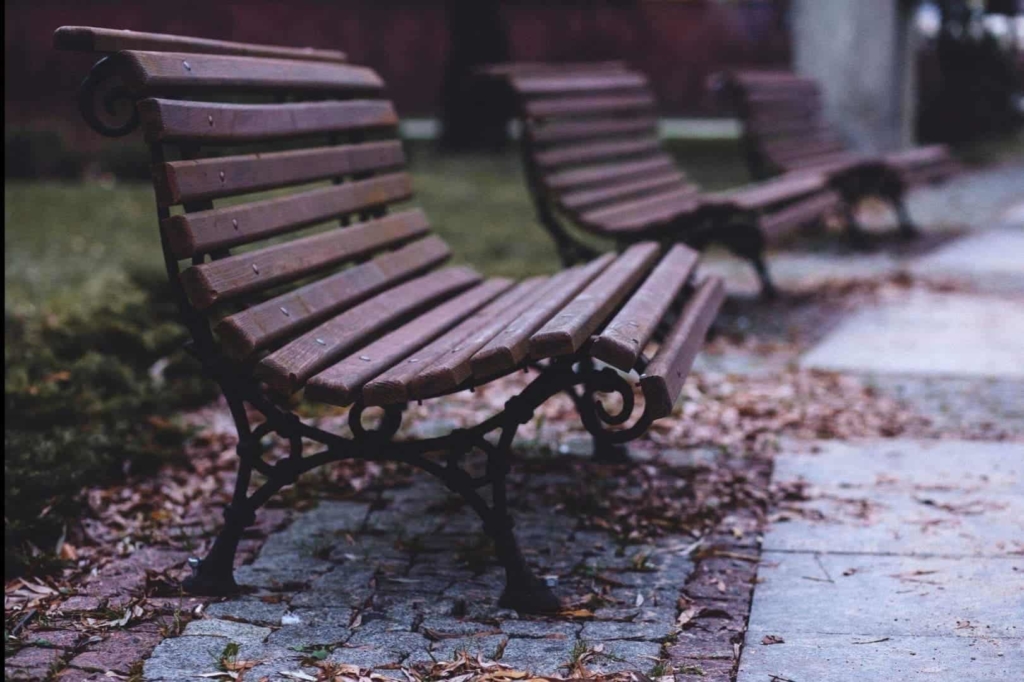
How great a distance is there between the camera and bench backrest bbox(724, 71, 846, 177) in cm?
886

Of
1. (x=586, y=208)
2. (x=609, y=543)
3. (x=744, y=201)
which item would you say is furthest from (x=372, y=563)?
(x=744, y=201)

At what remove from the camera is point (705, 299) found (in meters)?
4.37

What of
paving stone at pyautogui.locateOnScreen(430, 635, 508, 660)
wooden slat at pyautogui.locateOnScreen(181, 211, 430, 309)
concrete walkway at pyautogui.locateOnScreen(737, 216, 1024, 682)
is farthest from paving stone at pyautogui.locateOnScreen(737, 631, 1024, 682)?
wooden slat at pyautogui.locateOnScreen(181, 211, 430, 309)

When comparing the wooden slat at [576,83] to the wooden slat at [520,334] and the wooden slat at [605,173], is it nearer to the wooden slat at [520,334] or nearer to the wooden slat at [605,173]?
the wooden slat at [605,173]

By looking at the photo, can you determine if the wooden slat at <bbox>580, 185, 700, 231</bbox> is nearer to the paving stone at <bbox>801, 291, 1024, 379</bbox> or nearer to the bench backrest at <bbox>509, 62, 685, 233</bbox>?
the bench backrest at <bbox>509, 62, 685, 233</bbox>

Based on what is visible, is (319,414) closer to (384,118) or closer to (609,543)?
(384,118)

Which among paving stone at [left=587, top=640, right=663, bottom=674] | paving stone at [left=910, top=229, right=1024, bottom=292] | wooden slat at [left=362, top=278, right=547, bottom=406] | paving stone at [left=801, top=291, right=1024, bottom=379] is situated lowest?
paving stone at [left=910, top=229, right=1024, bottom=292]

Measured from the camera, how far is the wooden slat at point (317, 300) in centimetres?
327

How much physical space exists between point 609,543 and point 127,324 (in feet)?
8.40

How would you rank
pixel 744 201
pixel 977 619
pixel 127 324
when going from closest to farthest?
pixel 977 619 → pixel 127 324 → pixel 744 201

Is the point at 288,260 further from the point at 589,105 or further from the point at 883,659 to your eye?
the point at 589,105

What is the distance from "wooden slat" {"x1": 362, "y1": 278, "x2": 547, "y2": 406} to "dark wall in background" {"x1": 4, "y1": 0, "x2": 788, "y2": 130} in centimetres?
2300

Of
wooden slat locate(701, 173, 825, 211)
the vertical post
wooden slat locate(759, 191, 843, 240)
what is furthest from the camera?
the vertical post

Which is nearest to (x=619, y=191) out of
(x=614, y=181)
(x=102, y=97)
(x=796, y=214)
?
(x=614, y=181)
